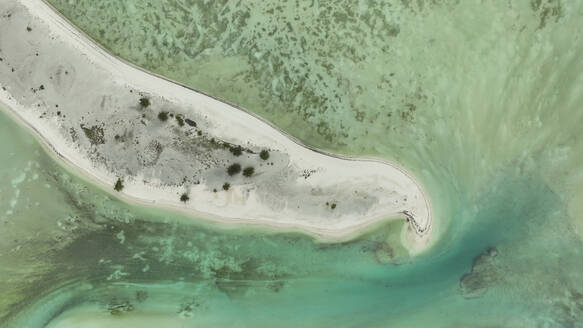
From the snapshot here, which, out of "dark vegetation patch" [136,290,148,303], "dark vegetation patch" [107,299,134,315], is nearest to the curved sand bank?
"dark vegetation patch" [136,290,148,303]

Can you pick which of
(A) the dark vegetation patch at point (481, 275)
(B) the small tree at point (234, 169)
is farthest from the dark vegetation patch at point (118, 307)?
(A) the dark vegetation patch at point (481, 275)

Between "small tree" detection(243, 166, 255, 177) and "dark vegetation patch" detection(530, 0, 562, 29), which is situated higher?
"dark vegetation patch" detection(530, 0, 562, 29)

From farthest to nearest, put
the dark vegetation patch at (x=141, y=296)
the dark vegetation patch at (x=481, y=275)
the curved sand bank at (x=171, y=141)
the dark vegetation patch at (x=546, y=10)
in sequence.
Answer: the dark vegetation patch at (x=141, y=296) → the dark vegetation patch at (x=481, y=275) → the curved sand bank at (x=171, y=141) → the dark vegetation patch at (x=546, y=10)

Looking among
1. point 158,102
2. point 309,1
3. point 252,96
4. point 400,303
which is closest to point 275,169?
A: point 252,96

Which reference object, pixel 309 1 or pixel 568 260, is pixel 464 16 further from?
pixel 568 260

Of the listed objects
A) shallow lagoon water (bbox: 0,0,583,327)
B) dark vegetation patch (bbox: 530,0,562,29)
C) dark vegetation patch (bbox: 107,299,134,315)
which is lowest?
dark vegetation patch (bbox: 107,299,134,315)

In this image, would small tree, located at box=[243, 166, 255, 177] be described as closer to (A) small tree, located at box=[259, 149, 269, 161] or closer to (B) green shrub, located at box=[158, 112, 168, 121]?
(A) small tree, located at box=[259, 149, 269, 161]

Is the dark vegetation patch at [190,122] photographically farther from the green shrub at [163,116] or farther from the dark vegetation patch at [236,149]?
the dark vegetation patch at [236,149]
